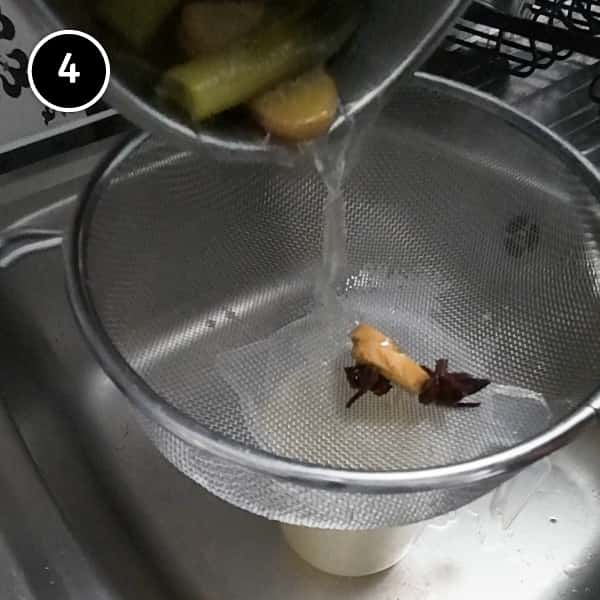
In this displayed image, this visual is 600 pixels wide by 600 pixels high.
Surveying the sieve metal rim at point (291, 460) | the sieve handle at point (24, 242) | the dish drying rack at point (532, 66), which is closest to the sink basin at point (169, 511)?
the sieve handle at point (24, 242)

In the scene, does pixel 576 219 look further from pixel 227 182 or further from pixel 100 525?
pixel 100 525

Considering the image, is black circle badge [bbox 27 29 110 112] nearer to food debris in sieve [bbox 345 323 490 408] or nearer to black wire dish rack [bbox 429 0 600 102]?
food debris in sieve [bbox 345 323 490 408]

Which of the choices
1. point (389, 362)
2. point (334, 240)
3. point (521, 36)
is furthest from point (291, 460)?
point (521, 36)

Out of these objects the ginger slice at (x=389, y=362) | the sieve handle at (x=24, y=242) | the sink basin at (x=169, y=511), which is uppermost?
the sieve handle at (x=24, y=242)

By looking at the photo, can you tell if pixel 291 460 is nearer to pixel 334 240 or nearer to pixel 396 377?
pixel 396 377

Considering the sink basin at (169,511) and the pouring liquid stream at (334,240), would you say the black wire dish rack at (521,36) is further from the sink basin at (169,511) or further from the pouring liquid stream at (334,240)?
the sink basin at (169,511)

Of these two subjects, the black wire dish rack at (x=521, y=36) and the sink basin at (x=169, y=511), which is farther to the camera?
the black wire dish rack at (x=521, y=36)

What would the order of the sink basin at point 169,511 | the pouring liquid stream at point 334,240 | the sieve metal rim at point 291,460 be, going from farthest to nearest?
the pouring liquid stream at point 334,240
the sink basin at point 169,511
the sieve metal rim at point 291,460
